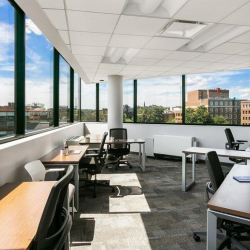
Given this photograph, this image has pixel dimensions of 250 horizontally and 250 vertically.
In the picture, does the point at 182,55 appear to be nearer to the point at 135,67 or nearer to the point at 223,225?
the point at 135,67

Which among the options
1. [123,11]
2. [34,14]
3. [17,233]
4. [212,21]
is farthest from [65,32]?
[17,233]

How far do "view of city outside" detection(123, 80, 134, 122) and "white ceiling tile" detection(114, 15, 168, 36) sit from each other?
4459 mm

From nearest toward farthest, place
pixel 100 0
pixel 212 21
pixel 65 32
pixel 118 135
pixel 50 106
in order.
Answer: pixel 100 0 → pixel 212 21 → pixel 65 32 → pixel 50 106 → pixel 118 135

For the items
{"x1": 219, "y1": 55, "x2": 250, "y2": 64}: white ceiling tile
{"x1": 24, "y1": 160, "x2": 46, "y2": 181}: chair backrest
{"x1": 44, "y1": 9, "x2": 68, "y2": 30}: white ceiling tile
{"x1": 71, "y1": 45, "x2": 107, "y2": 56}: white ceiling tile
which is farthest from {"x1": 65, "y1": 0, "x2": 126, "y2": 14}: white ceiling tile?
{"x1": 219, "y1": 55, "x2": 250, "y2": 64}: white ceiling tile

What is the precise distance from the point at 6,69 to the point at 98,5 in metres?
1.35

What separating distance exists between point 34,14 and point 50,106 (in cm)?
226

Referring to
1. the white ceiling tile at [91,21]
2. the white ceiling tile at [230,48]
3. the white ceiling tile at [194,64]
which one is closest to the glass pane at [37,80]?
the white ceiling tile at [91,21]

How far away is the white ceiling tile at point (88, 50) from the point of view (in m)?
3.99

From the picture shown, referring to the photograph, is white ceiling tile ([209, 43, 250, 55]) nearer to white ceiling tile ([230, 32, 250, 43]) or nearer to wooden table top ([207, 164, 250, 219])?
white ceiling tile ([230, 32, 250, 43])

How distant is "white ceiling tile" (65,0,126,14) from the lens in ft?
8.02

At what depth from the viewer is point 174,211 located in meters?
3.14

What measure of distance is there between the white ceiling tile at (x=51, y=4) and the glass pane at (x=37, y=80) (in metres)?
0.77

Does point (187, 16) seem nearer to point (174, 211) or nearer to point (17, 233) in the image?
point (174, 211)

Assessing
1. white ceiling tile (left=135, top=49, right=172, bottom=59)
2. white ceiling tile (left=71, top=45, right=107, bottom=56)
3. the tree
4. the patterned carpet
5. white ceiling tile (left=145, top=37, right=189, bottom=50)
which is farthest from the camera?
the tree
